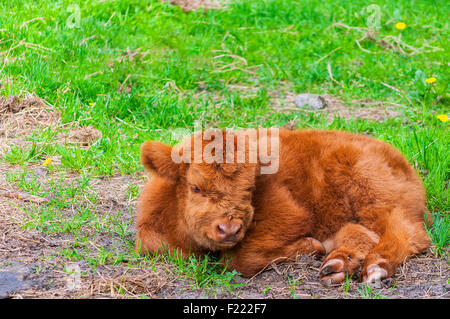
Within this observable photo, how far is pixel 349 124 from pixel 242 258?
3.19m

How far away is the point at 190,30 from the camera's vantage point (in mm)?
9578

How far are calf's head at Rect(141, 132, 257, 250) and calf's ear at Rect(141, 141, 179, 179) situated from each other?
0.38 ft

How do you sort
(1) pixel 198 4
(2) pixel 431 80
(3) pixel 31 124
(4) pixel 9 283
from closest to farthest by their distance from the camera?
(4) pixel 9 283
(3) pixel 31 124
(2) pixel 431 80
(1) pixel 198 4

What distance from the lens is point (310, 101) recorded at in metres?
7.87

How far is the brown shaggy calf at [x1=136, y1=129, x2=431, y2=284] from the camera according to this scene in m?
4.23

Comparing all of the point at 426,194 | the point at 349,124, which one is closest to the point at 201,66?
the point at 349,124

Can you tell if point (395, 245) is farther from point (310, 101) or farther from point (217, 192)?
point (310, 101)

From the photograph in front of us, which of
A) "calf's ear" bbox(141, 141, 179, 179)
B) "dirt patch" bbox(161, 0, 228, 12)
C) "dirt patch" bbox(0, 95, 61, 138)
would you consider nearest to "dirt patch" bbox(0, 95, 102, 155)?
"dirt patch" bbox(0, 95, 61, 138)

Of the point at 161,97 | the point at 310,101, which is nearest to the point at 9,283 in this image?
the point at 161,97

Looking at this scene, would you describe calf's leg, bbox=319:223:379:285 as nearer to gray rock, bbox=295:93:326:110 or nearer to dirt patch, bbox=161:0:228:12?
gray rock, bbox=295:93:326:110

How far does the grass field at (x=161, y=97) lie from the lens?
4602 millimetres

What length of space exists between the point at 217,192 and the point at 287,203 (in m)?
0.70

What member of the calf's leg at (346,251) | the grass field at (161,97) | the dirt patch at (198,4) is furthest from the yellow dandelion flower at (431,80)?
the dirt patch at (198,4)

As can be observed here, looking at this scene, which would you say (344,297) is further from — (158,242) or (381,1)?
(381,1)
